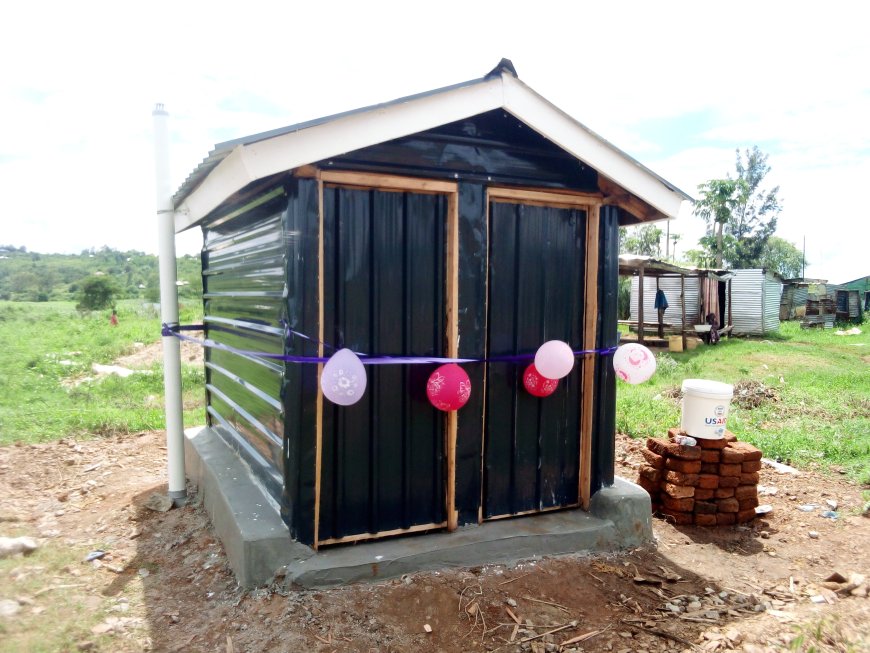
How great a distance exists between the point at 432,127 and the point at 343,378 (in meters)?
1.70

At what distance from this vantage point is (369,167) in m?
3.94

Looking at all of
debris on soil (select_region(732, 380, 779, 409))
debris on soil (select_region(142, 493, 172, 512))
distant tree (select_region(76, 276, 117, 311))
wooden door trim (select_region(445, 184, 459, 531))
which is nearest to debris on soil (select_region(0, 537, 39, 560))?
debris on soil (select_region(142, 493, 172, 512))

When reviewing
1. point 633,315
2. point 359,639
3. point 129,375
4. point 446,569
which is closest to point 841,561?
point 446,569

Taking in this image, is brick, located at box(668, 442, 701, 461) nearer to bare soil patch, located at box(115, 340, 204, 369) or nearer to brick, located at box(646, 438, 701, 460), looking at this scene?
brick, located at box(646, 438, 701, 460)

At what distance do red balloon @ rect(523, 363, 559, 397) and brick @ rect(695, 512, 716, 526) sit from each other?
7.24 feet

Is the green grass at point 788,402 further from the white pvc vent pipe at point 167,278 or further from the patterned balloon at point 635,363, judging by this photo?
the white pvc vent pipe at point 167,278

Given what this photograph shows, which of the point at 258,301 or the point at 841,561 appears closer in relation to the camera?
the point at 258,301

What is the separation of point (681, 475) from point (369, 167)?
3.93 metres

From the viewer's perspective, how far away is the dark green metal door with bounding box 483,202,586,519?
4.52 meters

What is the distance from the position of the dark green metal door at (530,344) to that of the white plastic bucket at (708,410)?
1.36 m

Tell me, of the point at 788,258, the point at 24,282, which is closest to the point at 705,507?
the point at 24,282

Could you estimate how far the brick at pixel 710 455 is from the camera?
5473 mm

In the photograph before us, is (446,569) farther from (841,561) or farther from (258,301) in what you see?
(841,561)

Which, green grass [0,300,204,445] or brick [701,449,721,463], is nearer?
brick [701,449,721,463]
